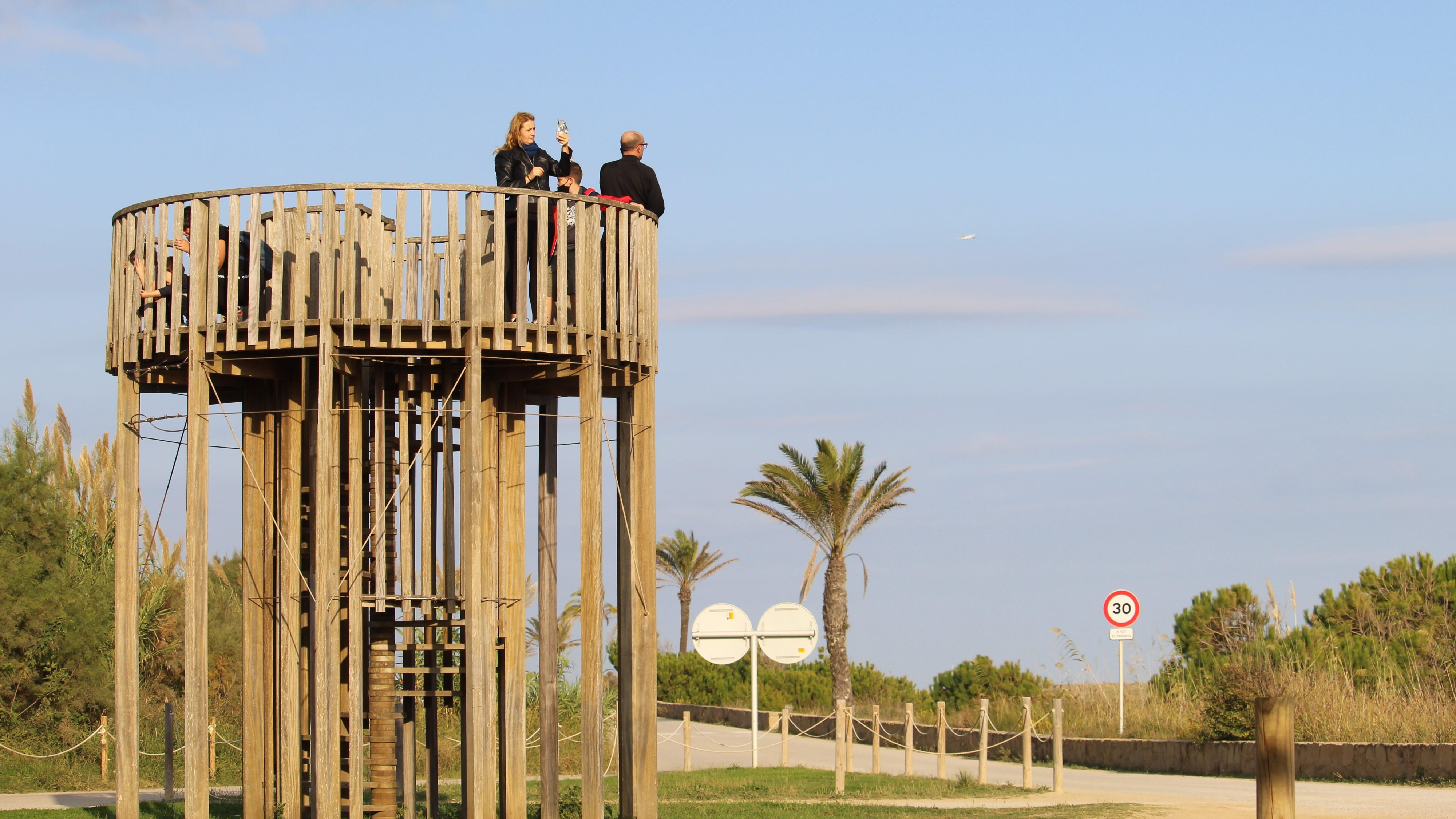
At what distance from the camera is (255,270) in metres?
13.7

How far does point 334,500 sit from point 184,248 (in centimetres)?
266

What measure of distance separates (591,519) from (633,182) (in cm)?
327

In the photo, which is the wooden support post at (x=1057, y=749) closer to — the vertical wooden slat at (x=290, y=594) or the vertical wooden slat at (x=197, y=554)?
the vertical wooden slat at (x=290, y=594)

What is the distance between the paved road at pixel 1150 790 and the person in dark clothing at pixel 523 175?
7.28 metres

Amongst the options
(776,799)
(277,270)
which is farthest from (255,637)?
(776,799)

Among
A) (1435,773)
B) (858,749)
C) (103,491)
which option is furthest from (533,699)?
(1435,773)

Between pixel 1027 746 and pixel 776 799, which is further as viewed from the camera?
pixel 1027 746

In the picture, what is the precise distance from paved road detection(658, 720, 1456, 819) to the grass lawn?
28.0 inches

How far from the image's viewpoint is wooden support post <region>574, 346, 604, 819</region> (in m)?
14.2

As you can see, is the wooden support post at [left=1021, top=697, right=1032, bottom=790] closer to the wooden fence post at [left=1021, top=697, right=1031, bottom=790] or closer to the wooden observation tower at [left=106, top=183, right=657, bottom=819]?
the wooden fence post at [left=1021, top=697, right=1031, bottom=790]

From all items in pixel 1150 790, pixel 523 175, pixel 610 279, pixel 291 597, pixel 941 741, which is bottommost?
pixel 1150 790

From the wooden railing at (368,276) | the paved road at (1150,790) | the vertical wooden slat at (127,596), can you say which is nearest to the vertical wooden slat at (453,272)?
the wooden railing at (368,276)

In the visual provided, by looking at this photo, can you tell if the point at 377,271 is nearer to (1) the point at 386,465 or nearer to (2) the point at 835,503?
(1) the point at 386,465

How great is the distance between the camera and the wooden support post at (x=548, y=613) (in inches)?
600
